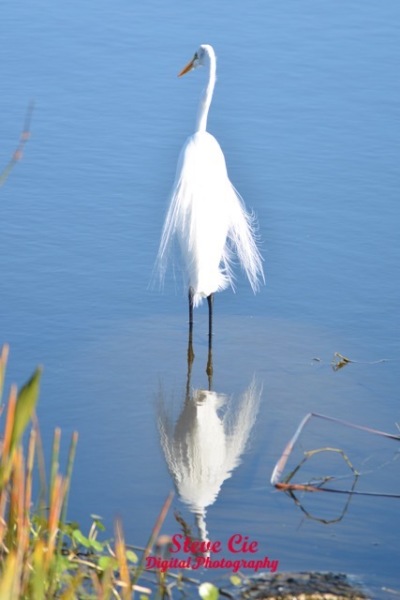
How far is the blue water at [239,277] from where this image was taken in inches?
161

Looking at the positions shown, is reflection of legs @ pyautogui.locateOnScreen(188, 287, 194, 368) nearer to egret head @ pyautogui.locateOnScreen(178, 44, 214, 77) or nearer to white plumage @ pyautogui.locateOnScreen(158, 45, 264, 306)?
white plumage @ pyautogui.locateOnScreen(158, 45, 264, 306)

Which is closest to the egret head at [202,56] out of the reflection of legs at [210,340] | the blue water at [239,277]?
the blue water at [239,277]

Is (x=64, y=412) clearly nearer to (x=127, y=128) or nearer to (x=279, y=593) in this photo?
(x=279, y=593)

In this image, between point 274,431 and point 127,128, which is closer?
point 274,431

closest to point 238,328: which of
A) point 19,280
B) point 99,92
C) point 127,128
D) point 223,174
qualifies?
point 223,174

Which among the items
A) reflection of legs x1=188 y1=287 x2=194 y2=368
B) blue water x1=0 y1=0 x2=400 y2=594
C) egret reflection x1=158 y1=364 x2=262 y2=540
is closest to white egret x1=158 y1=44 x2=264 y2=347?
reflection of legs x1=188 y1=287 x2=194 y2=368

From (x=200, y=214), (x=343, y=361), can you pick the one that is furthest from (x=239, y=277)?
(x=343, y=361)

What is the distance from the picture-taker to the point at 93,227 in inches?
247

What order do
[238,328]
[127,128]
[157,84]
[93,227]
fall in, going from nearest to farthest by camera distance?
[238,328] → [93,227] → [127,128] → [157,84]

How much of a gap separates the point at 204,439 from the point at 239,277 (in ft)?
5.49

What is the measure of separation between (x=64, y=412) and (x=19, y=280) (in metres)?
1.32

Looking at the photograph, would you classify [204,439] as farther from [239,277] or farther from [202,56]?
[202,56]

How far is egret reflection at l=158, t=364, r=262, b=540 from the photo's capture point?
4043mm

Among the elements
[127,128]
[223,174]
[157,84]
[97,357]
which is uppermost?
[157,84]
